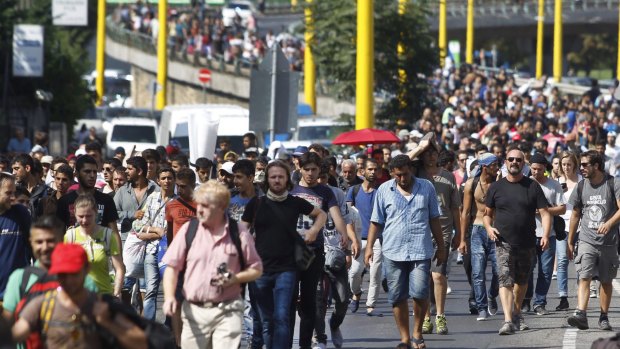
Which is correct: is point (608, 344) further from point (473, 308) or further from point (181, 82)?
point (181, 82)

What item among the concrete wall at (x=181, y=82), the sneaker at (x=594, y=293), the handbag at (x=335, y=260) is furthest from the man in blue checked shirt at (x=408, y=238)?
the concrete wall at (x=181, y=82)

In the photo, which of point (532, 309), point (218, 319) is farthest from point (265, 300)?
point (532, 309)

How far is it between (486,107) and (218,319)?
36.9 m

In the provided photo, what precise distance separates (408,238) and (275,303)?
5.35ft

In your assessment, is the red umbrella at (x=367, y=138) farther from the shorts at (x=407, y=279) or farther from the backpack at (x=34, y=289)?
the backpack at (x=34, y=289)

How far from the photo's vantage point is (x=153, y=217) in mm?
13500

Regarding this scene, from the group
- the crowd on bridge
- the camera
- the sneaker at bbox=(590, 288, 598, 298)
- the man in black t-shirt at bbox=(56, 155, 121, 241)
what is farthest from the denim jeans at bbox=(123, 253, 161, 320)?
the sneaker at bbox=(590, 288, 598, 298)

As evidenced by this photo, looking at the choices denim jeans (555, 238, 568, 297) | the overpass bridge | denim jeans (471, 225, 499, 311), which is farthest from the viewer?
the overpass bridge

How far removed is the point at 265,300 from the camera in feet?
38.7

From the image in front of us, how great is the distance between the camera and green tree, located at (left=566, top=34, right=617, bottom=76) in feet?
373

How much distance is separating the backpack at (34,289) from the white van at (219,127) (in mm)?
22780

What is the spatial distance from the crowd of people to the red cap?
46699 mm

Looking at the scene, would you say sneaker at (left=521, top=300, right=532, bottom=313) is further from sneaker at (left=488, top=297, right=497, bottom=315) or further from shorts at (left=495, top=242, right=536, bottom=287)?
A: shorts at (left=495, top=242, right=536, bottom=287)

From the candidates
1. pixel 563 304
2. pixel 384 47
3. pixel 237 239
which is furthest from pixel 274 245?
pixel 384 47
